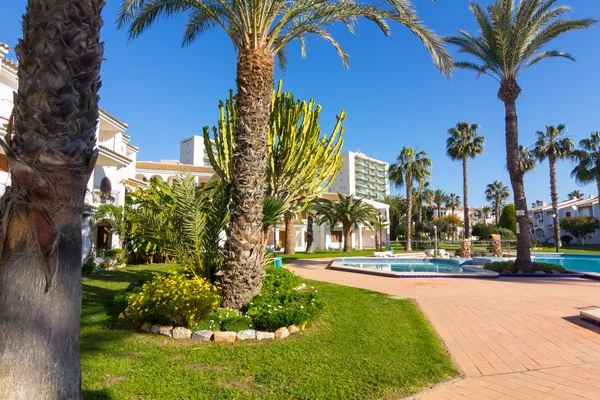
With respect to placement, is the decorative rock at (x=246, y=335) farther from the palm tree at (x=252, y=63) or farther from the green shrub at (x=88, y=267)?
the green shrub at (x=88, y=267)

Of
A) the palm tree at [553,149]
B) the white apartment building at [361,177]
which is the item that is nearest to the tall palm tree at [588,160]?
the palm tree at [553,149]

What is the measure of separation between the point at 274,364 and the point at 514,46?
15612 mm

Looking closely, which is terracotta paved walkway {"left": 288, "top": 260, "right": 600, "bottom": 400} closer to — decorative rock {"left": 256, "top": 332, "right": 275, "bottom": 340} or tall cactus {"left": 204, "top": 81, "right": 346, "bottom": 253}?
decorative rock {"left": 256, "top": 332, "right": 275, "bottom": 340}

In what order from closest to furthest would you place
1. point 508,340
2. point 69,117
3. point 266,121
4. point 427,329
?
1. point 69,117
2. point 508,340
3. point 427,329
4. point 266,121

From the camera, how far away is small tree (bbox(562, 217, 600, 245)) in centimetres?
4747

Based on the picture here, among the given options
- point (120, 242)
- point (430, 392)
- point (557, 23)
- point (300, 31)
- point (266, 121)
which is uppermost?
point (557, 23)

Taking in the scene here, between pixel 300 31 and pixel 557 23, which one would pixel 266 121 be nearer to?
pixel 300 31

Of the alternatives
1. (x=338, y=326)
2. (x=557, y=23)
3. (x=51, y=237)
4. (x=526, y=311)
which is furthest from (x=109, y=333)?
(x=557, y=23)

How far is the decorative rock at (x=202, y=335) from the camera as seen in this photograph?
5.84 meters

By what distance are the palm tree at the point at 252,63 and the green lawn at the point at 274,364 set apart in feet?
5.81

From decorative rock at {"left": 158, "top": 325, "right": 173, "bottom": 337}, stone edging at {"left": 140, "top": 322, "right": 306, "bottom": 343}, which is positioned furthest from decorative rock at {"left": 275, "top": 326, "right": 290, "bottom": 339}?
decorative rock at {"left": 158, "top": 325, "right": 173, "bottom": 337}

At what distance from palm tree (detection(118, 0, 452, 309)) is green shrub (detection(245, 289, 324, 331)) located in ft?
1.42

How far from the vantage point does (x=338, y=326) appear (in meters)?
6.75

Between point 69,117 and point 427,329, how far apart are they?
6348mm
